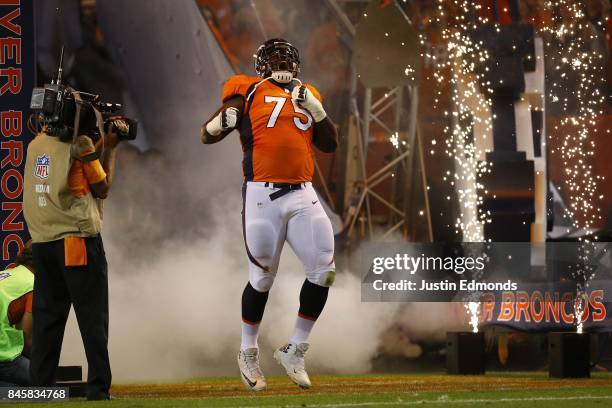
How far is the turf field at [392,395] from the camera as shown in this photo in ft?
17.5

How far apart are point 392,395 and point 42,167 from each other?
2104mm

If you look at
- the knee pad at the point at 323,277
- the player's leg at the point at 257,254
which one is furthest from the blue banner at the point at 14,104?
the knee pad at the point at 323,277

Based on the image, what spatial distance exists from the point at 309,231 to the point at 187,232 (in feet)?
10.5

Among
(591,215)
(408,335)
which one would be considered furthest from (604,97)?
(408,335)

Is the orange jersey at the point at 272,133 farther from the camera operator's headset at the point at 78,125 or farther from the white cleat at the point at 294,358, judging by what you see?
the white cleat at the point at 294,358

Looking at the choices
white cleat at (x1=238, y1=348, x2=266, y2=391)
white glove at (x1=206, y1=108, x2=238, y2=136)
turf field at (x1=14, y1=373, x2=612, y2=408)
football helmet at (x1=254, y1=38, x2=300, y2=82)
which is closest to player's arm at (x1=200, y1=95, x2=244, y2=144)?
white glove at (x1=206, y1=108, x2=238, y2=136)

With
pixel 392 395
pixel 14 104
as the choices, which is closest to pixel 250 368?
pixel 392 395

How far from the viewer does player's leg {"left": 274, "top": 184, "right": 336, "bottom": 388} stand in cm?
596

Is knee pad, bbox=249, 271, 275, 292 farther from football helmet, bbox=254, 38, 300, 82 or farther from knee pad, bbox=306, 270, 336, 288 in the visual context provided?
football helmet, bbox=254, 38, 300, 82

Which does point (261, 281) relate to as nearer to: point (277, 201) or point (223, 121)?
point (277, 201)

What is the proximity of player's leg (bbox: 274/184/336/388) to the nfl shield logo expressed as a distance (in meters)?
1.27

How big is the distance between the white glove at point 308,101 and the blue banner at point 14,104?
3011 millimetres

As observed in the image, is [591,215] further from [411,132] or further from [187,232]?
[187,232]

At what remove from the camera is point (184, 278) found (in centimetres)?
905
